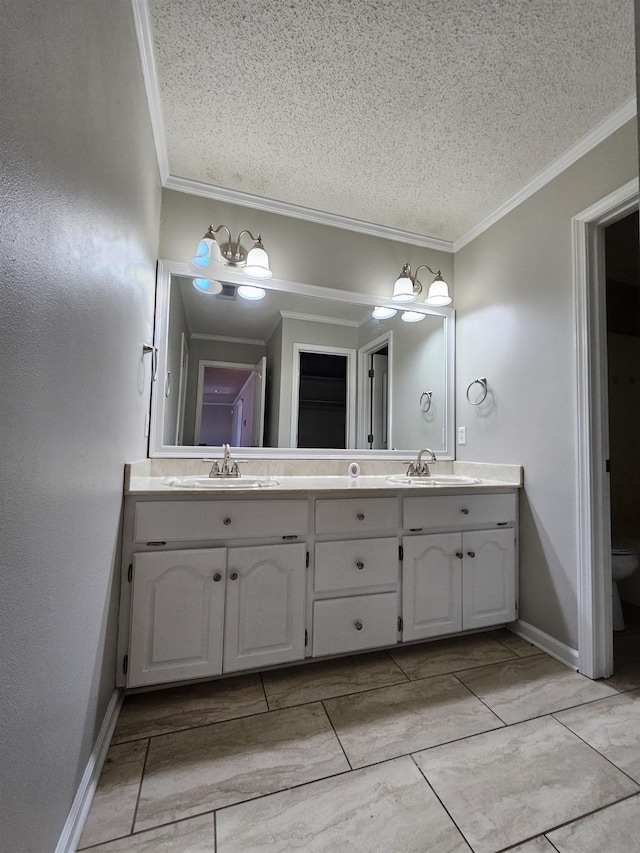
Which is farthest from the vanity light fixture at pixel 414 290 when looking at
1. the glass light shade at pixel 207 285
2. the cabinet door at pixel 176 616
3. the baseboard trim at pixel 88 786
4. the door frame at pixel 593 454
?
the baseboard trim at pixel 88 786

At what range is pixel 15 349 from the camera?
1.88 ft

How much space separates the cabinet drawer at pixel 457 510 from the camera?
1.74 meters

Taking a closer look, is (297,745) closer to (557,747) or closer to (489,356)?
(557,747)

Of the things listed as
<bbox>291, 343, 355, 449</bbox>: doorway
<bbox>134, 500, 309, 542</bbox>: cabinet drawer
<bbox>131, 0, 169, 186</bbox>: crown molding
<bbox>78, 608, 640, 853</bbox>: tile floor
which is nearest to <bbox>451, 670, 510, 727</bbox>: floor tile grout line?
<bbox>78, 608, 640, 853</bbox>: tile floor

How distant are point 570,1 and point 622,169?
2.17ft

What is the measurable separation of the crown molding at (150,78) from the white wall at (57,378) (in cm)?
9

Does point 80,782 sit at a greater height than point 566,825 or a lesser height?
greater

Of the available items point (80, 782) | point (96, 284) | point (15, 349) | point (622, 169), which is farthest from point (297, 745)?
point (622, 169)

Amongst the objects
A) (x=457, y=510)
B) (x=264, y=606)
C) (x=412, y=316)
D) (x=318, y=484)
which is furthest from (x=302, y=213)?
(x=264, y=606)

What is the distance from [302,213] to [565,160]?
1.34 meters

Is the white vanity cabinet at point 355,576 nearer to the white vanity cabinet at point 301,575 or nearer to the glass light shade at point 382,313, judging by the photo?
the white vanity cabinet at point 301,575

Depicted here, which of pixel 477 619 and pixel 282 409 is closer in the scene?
pixel 477 619

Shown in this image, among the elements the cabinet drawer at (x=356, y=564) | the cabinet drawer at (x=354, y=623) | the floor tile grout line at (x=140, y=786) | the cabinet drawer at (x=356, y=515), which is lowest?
the floor tile grout line at (x=140, y=786)

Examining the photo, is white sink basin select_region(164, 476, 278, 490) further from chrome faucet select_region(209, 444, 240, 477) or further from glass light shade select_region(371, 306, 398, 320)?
glass light shade select_region(371, 306, 398, 320)
